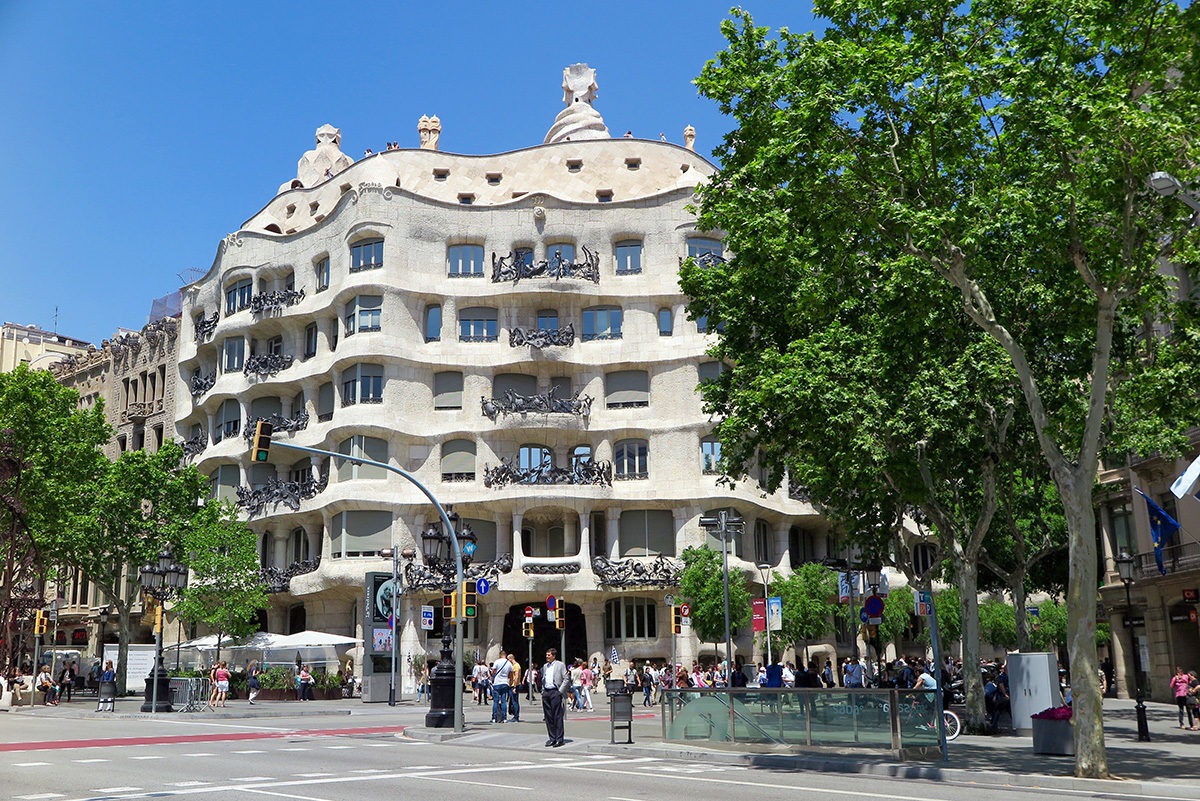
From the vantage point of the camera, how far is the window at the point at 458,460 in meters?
52.7

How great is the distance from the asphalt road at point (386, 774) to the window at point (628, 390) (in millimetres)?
29557

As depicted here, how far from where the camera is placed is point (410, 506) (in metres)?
51.6

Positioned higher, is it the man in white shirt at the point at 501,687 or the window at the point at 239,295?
the window at the point at 239,295

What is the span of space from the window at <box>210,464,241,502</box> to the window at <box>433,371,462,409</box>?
1184cm

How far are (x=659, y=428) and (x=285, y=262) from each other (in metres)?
21.5

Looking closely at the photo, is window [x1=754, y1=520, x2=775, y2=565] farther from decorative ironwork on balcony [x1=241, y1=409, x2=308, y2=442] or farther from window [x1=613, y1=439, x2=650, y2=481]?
decorative ironwork on balcony [x1=241, y1=409, x2=308, y2=442]

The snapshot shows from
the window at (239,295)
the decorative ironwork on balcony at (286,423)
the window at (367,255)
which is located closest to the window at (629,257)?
the window at (367,255)

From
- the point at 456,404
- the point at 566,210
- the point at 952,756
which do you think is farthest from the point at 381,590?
the point at 952,756

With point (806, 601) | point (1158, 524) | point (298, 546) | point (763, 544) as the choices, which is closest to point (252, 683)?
point (298, 546)

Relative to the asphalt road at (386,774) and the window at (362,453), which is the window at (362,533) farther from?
the asphalt road at (386,774)

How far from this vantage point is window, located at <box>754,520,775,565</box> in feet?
175

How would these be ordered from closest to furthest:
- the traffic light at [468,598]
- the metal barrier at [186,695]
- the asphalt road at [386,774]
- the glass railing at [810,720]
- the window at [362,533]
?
the asphalt road at [386,774]
the glass railing at [810,720]
the traffic light at [468,598]
the metal barrier at [186,695]
the window at [362,533]

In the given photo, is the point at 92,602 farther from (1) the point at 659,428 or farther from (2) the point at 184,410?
(1) the point at 659,428

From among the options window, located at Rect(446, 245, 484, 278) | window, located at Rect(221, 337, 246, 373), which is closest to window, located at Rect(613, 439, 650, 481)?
window, located at Rect(446, 245, 484, 278)
